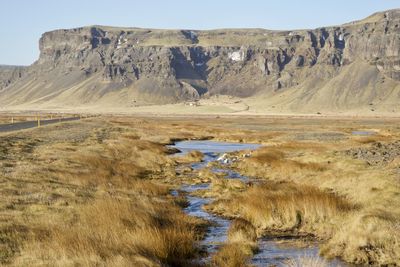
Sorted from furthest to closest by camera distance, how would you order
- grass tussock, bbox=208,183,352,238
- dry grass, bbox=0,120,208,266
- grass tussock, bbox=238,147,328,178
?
grass tussock, bbox=238,147,328,178
grass tussock, bbox=208,183,352,238
dry grass, bbox=0,120,208,266

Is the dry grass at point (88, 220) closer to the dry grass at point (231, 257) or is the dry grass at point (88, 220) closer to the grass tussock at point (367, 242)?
the dry grass at point (231, 257)

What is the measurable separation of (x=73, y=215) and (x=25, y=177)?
835 centimetres

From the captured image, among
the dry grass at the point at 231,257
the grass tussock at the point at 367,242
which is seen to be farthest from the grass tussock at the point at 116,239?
the grass tussock at the point at 367,242

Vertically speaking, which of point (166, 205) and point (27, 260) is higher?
point (27, 260)

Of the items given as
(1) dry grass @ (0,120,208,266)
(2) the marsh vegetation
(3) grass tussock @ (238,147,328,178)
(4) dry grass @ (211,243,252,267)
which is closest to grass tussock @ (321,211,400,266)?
(2) the marsh vegetation

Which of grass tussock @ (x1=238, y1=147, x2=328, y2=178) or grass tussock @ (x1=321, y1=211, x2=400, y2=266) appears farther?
grass tussock @ (x1=238, y1=147, x2=328, y2=178)

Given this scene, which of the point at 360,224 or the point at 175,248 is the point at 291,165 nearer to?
the point at 360,224

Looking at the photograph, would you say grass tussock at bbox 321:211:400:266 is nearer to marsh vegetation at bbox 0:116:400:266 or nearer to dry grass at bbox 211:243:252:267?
marsh vegetation at bbox 0:116:400:266

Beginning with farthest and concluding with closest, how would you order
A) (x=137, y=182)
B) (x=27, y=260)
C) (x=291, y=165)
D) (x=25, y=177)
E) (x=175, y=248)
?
(x=291, y=165) → (x=137, y=182) → (x=25, y=177) → (x=175, y=248) → (x=27, y=260)

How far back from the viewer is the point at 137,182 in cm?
2716

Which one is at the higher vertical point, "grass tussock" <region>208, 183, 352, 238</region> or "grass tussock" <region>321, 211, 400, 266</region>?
"grass tussock" <region>321, 211, 400, 266</region>

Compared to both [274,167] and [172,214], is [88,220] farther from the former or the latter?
[274,167]

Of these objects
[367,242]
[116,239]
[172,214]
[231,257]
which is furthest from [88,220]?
[367,242]

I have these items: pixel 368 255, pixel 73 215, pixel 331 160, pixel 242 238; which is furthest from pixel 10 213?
pixel 331 160
